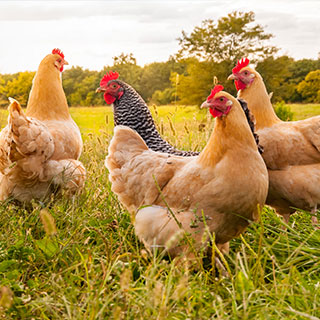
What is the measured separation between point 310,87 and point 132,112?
2041 centimetres

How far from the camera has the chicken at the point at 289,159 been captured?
10.9ft

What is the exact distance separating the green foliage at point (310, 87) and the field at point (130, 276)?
760 inches

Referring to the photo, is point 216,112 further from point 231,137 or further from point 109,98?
point 109,98

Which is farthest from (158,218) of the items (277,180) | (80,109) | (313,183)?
(80,109)

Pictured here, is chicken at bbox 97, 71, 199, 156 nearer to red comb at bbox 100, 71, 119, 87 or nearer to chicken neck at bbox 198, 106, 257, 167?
red comb at bbox 100, 71, 119, 87

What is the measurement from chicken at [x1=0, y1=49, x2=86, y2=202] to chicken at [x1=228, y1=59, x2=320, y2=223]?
1.89 meters

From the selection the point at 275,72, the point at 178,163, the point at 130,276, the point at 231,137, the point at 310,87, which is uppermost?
the point at 275,72

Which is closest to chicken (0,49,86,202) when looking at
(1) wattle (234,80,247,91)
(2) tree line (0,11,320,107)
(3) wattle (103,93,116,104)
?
(3) wattle (103,93,116,104)

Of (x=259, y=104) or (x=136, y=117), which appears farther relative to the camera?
(x=136, y=117)

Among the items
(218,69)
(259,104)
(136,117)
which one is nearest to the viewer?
(259,104)

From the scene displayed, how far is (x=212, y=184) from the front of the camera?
8.09 ft

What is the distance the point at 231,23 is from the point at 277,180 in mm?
19782

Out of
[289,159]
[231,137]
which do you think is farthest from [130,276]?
[289,159]

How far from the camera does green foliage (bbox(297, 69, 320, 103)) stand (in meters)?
20.7
